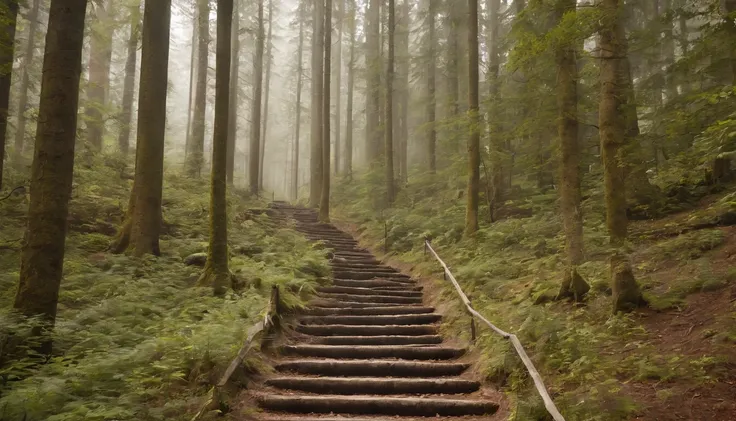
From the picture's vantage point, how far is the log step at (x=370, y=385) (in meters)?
6.81

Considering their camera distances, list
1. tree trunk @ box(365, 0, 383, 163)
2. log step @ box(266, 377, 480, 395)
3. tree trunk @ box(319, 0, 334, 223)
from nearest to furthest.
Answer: log step @ box(266, 377, 480, 395), tree trunk @ box(319, 0, 334, 223), tree trunk @ box(365, 0, 383, 163)

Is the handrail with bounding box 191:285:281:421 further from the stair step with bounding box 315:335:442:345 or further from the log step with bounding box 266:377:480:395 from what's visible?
the stair step with bounding box 315:335:442:345

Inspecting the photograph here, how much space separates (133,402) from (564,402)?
4.69 m

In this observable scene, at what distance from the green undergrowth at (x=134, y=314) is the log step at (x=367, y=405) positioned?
0.89 meters

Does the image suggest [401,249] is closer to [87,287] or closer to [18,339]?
[87,287]

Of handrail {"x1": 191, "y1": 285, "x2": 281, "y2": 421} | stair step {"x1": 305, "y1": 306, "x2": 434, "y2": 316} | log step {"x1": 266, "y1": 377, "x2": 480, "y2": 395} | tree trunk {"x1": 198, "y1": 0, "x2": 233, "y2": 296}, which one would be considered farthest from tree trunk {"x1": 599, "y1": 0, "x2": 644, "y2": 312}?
tree trunk {"x1": 198, "y1": 0, "x2": 233, "y2": 296}

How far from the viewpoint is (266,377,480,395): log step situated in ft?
22.4

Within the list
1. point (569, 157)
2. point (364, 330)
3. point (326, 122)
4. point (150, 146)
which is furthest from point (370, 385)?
point (326, 122)

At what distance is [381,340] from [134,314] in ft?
14.4

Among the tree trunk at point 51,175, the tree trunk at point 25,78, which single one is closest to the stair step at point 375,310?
the tree trunk at point 51,175

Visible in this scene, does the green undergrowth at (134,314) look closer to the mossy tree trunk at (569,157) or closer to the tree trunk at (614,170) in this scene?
the tree trunk at (614,170)

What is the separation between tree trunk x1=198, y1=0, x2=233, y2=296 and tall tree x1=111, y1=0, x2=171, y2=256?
2466 mm

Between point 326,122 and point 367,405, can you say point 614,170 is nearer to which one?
point 367,405

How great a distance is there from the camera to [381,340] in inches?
351
